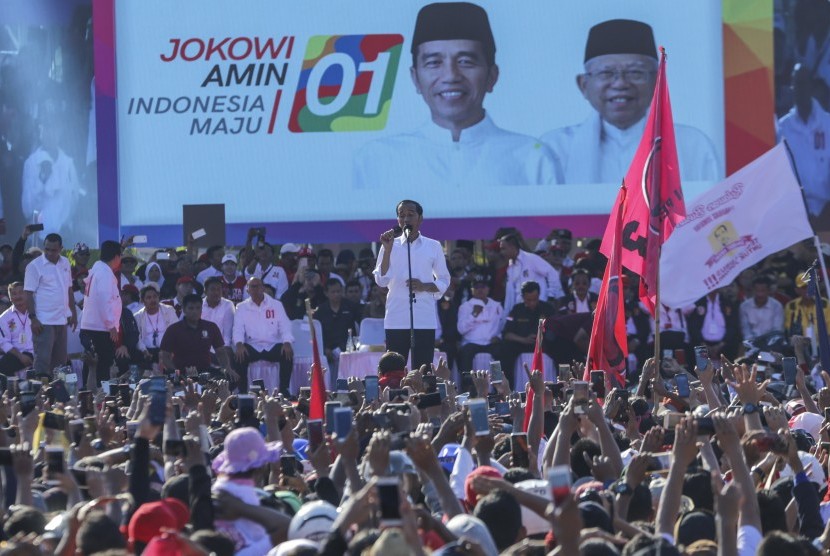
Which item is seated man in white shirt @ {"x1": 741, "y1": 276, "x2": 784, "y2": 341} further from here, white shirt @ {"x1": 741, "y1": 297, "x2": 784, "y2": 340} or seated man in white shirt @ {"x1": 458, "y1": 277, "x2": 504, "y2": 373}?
seated man in white shirt @ {"x1": 458, "y1": 277, "x2": 504, "y2": 373}

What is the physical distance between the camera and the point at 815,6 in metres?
21.0

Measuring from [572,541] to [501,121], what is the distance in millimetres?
16756

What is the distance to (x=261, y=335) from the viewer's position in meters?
16.8

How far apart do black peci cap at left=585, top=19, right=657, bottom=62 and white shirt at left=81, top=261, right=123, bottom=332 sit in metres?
7.49

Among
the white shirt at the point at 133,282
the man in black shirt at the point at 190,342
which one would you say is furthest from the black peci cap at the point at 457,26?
the man in black shirt at the point at 190,342

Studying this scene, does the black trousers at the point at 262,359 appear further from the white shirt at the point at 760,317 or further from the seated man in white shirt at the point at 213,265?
the white shirt at the point at 760,317

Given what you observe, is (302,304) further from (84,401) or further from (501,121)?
(84,401)

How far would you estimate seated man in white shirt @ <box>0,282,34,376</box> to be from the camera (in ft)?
53.6

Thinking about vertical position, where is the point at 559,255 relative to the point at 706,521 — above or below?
above

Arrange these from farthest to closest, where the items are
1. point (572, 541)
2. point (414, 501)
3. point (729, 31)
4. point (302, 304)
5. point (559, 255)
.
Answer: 1. point (729, 31)
2. point (559, 255)
3. point (302, 304)
4. point (414, 501)
5. point (572, 541)

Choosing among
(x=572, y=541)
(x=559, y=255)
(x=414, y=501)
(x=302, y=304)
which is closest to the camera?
(x=572, y=541)

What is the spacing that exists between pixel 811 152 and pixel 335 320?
684 centimetres

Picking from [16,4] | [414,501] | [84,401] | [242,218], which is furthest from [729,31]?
[414,501]

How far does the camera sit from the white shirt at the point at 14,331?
53.9 feet
